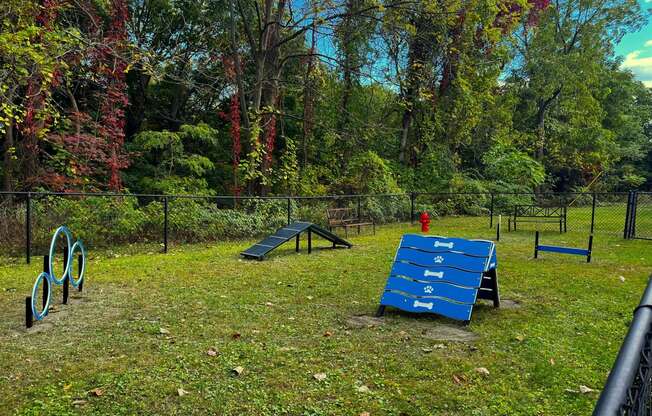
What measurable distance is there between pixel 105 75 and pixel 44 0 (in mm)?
3344

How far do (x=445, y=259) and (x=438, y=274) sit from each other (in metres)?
0.22

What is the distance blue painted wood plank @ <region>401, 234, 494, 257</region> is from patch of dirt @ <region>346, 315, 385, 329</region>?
1.13 meters

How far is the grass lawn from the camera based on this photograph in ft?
11.2

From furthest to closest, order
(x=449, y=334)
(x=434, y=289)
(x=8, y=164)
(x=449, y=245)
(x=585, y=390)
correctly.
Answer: (x=8, y=164)
(x=449, y=245)
(x=434, y=289)
(x=449, y=334)
(x=585, y=390)

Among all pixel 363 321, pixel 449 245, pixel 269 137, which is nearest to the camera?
pixel 363 321

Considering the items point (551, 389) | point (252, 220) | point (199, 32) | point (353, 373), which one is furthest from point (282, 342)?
point (199, 32)

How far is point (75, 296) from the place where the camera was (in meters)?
6.37

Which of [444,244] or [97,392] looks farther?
[444,244]

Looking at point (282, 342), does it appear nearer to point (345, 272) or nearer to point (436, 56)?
point (345, 272)

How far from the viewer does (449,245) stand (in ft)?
19.3

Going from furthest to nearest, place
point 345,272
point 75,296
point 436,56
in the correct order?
point 436,56 < point 345,272 < point 75,296

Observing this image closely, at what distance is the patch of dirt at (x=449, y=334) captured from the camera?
4871mm

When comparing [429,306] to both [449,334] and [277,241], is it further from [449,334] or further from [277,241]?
[277,241]

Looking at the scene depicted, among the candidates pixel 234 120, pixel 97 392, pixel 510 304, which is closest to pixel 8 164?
pixel 234 120
